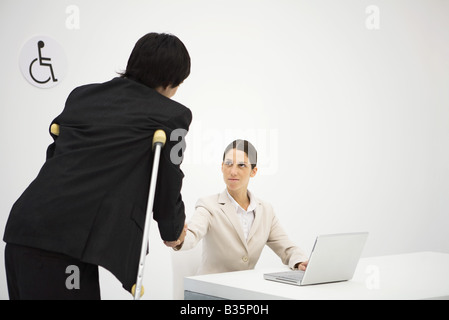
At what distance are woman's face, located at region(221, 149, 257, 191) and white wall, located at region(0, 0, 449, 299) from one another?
137cm

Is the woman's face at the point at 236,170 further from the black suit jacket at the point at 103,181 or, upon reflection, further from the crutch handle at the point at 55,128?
the crutch handle at the point at 55,128

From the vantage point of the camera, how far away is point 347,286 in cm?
190

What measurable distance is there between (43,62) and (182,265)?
193 centimetres

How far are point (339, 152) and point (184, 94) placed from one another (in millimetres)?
1506

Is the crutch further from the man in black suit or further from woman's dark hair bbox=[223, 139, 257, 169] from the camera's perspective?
woman's dark hair bbox=[223, 139, 257, 169]

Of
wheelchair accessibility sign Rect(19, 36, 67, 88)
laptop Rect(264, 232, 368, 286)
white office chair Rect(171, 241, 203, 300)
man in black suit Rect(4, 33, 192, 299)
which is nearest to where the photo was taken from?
man in black suit Rect(4, 33, 192, 299)

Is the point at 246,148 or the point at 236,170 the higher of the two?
the point at 246,148

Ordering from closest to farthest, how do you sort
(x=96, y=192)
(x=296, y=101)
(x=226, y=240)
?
(x=96, y=192), (x=226, y=240), (x=296, y=101)

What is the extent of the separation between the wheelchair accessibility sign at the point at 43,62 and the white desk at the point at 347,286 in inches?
87.8

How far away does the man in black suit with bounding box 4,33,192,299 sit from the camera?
134 cm

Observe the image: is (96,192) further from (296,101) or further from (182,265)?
(296,101)

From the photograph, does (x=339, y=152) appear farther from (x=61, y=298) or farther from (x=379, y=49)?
(x=61, y=298)

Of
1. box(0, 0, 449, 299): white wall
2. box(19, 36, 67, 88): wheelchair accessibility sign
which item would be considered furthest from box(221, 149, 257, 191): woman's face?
box(19, 36, 67, 88): wheelchair accessibility sign

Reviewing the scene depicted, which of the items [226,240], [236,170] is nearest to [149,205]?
[226,240]
